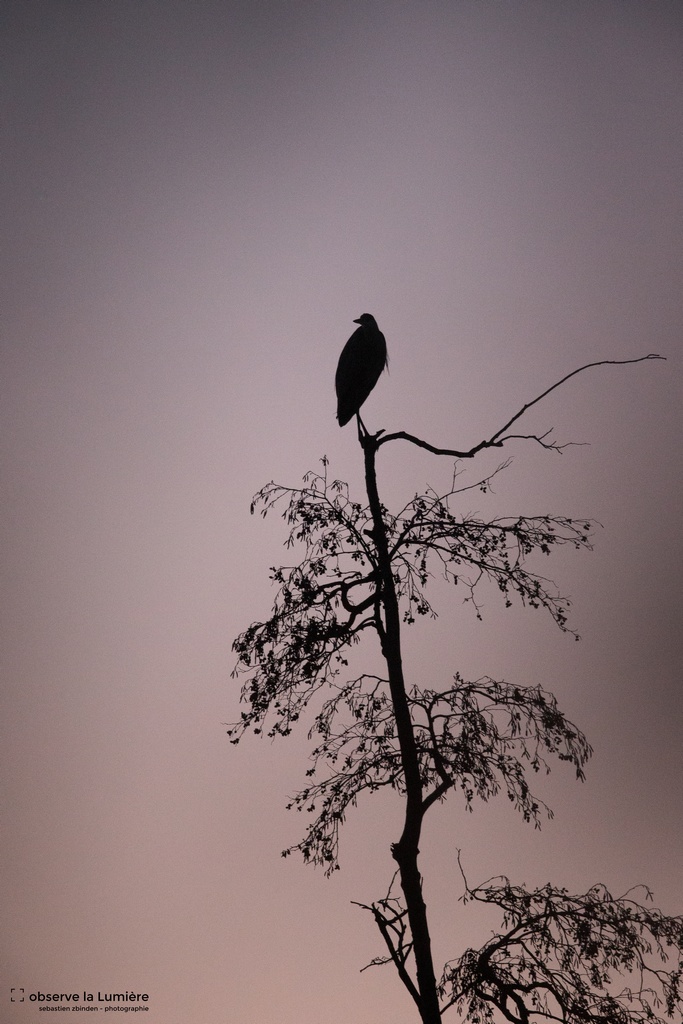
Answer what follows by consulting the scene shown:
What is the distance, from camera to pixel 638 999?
3.12 m

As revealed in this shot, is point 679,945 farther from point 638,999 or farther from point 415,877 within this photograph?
point 415,877

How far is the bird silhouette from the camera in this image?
156 inches

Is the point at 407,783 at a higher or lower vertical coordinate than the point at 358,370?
lower

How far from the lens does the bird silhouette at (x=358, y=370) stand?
156 inches

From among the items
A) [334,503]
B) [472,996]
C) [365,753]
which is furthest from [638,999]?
[334,503]

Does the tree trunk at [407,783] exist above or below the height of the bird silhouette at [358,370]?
below

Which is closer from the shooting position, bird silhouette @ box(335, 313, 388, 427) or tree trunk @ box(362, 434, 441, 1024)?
tree trunk @ box(362, 434, 441, 1024)

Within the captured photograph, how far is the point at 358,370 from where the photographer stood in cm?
396

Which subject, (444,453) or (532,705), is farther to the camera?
(444,453)

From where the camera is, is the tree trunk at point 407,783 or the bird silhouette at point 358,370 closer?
the tree trunk at point 407,783

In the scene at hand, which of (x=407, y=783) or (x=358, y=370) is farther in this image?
(x=358, y=370)

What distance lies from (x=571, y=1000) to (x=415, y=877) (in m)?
0.83

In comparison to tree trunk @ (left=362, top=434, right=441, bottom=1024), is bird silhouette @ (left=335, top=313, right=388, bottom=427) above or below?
above

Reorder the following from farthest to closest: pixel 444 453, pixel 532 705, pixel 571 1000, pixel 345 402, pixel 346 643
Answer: pixel 345 402 → pixel 444 453 → pixel 346 643 → pixel 532 705 → pixel 571 1000
